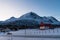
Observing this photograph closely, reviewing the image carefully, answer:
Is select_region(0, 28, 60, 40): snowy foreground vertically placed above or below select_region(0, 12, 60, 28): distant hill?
below

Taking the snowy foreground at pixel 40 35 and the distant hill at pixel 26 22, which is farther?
the distant hill at pixel 26 22

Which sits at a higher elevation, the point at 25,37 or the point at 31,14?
the point at 31,14

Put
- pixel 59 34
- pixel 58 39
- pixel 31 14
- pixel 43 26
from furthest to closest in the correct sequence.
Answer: pixel 31 14, pixel 43 26, pixel 59 34, pixel 58 39

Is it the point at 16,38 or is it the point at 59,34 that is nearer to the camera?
the point at 59,34

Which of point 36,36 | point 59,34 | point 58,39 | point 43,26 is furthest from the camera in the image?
point 43,26

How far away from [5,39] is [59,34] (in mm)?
5555

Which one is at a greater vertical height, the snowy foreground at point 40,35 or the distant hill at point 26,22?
the distant hill at point 26,22

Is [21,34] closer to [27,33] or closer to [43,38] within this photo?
[27,33]

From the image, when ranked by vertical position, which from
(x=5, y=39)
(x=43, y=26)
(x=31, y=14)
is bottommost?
(x=5, y=39)

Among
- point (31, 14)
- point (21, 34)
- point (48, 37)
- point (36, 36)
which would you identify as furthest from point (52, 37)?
point (31, 14)

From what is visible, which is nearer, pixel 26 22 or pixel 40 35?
pixel 40 35

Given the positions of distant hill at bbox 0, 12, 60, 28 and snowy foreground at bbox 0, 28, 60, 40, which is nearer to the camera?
snowy foreground at bbox 0, 28, 60, 40

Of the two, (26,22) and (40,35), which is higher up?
(26,22)

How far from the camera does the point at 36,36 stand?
1533 cm
